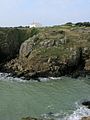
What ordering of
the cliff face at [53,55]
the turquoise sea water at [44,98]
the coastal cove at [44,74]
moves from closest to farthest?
the turquoise sea water at [44,98] < the coastal cove at [44,74] < the cliff face at [53,55]

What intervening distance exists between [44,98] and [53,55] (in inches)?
868

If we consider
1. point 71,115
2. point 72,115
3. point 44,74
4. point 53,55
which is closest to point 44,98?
point 71,115

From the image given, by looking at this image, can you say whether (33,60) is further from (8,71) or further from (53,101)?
(53,101)

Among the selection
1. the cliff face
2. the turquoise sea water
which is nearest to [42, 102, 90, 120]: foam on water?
the turquoise sea water

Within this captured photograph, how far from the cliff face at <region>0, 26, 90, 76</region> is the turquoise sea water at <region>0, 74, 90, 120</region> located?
14.3ft

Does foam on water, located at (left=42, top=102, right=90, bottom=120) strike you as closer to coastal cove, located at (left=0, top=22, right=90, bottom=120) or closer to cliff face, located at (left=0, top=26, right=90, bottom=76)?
coastal cove, located at (left=0, top=22, right=90, bottom=120)

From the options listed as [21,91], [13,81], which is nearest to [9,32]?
[13,81]

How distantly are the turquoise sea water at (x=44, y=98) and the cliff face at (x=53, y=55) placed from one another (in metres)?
4.35

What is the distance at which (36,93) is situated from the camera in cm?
4728

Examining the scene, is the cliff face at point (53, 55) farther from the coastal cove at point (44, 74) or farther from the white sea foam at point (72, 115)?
the white sea foam at point (72, 115)

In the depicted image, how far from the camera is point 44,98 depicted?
1737 inches

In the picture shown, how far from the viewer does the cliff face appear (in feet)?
204

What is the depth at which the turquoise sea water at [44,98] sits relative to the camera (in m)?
36.3

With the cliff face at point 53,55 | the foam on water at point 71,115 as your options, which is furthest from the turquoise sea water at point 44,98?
the cliff face at point 53,55
